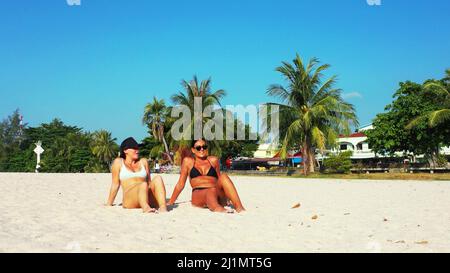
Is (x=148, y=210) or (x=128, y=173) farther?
(x=128, y=173)

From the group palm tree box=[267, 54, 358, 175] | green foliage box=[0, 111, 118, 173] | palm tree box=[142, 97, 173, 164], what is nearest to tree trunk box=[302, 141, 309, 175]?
palm tree box=[267, 54, 358, 175]

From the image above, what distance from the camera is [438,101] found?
3241 centimetres

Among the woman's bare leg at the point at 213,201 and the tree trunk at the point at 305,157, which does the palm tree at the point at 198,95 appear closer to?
the tree trunk at the point at 305,157

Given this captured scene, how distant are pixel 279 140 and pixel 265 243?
2416 centimetres

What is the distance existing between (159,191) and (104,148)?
187 feet

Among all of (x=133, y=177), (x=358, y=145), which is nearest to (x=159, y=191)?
(x=133, y=177)

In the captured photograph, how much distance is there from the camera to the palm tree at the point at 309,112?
1101 inches

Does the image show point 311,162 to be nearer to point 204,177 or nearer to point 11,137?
point 204,177

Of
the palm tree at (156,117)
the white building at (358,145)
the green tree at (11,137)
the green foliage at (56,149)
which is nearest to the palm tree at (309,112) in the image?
the palm tree at (156,117)

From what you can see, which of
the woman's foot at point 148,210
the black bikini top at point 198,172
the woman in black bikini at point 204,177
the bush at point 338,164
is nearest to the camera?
the woman's foot at point 148,210

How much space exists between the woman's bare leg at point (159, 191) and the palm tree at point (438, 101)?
2212 centimetres
